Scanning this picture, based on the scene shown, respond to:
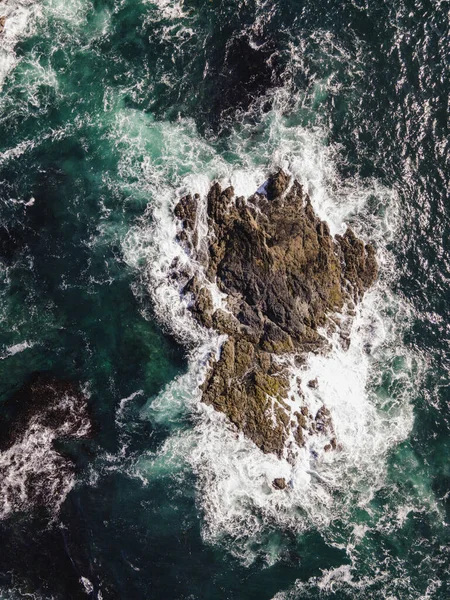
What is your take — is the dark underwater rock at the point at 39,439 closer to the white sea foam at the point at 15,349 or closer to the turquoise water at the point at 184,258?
the turquoise water at the point at 184,258

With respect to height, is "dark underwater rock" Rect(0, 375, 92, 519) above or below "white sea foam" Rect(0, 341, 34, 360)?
below

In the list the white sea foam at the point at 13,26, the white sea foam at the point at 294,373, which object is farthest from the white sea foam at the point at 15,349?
the white sea foam at the point at 13,26

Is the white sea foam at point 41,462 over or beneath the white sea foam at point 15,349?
beneath

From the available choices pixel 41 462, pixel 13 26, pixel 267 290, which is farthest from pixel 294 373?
pixel 13 26

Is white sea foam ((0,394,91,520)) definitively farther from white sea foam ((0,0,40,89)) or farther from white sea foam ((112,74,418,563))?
white sea foam ((0,0,40,89))

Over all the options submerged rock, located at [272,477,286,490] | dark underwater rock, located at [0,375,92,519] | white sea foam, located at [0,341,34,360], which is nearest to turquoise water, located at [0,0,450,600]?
white sea foam, located at [0,341,34,360]

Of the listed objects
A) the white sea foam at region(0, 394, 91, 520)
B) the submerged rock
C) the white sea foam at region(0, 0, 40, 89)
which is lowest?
the submerged rock

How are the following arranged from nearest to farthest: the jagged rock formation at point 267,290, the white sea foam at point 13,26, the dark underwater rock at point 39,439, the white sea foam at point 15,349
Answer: the jagged rock formation at point 267,290 → the dark underwater rock at point 39,439 → the white sea foam at point 15,349 → the white sea foam at point 13,26

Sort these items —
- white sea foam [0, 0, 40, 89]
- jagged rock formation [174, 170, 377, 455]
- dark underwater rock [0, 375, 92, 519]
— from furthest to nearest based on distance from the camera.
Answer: white sea foam [0, 0, 40, 89] → dark underwater rock [0, 375, 92, 519] → jagged rock formation [174, 170, 377, 455]
